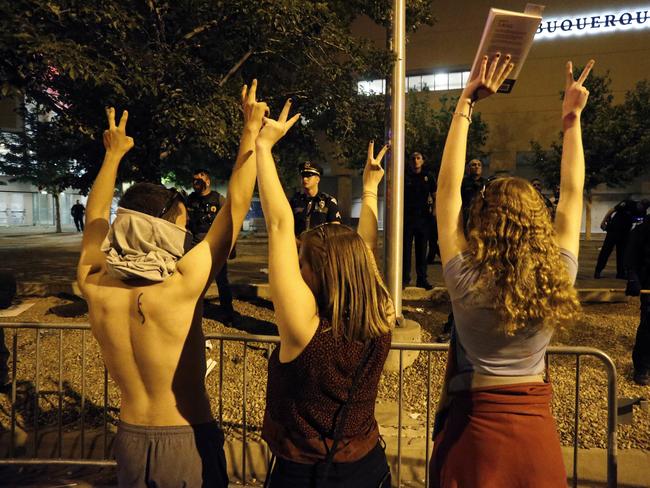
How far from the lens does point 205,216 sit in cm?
658

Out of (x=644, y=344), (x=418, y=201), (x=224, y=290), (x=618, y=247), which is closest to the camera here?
(x=644, y=344)

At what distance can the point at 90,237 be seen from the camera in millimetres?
2303

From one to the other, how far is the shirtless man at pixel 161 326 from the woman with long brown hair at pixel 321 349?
0.93 ft

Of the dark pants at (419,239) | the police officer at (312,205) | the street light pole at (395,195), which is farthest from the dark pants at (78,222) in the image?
the street light pole at (395,195)

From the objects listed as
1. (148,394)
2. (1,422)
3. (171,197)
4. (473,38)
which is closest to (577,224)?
(171,197)

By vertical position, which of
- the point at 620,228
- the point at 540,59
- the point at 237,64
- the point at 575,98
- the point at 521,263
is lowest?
the point at 521,263

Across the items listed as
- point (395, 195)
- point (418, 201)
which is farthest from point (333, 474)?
point (418, 201)

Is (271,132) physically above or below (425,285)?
above

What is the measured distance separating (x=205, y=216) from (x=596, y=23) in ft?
96.4

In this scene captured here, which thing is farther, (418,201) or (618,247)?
(618,247)

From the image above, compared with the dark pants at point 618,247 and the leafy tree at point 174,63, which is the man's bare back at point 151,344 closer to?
the leafy tree at point 174,63

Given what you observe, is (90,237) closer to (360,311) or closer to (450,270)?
(360,311)

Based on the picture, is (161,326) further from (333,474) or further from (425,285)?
(425,285)

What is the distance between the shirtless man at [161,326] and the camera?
6.19 feet
